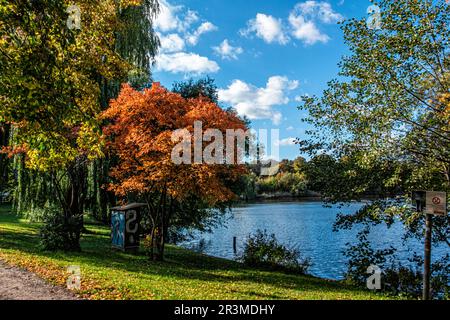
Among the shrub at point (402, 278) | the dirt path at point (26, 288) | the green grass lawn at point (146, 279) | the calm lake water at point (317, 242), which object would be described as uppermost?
the dirt path at point (26, 288)

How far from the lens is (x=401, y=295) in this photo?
1416 cm

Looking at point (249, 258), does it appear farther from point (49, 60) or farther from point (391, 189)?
point (49, 60)

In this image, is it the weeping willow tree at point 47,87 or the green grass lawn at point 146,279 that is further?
the green grass lawn at point 146,279

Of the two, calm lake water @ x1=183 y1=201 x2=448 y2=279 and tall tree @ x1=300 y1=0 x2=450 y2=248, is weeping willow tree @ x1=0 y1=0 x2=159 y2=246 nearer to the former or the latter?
tall tree @ x1=300 y1=0 x2=450 y2=248

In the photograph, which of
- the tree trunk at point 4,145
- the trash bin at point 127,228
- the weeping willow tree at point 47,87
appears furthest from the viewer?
the tree trunk at point 4,145

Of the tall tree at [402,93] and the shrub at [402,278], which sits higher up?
the tall tree at [402,93]

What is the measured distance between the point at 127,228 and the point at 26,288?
31.7 feet

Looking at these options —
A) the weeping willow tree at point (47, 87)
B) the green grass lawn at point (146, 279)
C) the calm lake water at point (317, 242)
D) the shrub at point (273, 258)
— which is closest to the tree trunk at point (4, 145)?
the weeping willow tree at point (47, 87)

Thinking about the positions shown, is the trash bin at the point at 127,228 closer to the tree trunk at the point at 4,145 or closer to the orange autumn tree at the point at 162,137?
the orange autumn tree at the point at 162,137

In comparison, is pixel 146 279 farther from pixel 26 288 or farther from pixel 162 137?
pixel 162 137

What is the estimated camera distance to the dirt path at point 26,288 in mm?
8375

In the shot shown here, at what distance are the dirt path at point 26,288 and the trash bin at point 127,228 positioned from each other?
7.98 m

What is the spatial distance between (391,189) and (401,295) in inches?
166

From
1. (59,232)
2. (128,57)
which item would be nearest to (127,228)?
(59,232)
